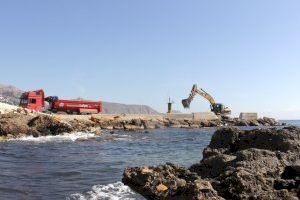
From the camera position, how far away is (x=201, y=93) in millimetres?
87750

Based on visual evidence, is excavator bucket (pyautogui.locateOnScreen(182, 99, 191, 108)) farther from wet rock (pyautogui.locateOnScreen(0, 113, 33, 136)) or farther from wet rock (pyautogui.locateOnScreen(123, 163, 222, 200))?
wet rock (pyautogui.locateOnScreen(123, 163, 222, 200))

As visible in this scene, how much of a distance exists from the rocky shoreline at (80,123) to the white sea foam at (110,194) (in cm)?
2239

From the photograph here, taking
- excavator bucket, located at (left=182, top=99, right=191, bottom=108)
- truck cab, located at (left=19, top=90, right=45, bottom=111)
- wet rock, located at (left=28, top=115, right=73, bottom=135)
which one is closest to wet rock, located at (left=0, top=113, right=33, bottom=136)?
wet rock, located at (left=28, top=115, right=73, bottom=135)

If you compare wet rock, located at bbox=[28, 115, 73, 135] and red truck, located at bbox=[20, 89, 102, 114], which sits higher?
red truck, located at bbox=[20, 89, 102, 114]

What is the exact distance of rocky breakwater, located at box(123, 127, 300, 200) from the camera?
8.62m

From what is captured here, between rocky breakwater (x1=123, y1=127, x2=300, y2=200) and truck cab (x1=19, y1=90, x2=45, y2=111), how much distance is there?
5136 centimetres

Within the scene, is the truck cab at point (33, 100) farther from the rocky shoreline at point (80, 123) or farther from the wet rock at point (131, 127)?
the wet rock at point (131, 127)

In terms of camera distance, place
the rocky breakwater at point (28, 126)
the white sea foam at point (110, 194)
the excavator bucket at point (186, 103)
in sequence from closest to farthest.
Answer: the white sea foam at point (110, 194)
the rocky breakwater at point (28, 126)
the excavator bucket at point (186, 103)

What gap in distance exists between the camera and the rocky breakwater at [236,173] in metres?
8.62

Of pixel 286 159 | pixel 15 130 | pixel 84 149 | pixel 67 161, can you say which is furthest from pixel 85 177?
pixel 15 130

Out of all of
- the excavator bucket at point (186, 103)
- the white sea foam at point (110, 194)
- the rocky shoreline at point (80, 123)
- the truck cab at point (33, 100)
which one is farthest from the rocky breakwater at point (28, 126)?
the excavator bucket at point (186, 103)

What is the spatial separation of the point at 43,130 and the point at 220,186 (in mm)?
30662

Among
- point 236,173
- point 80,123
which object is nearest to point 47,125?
point 80,123

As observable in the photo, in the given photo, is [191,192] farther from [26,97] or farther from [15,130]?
[26,97]
